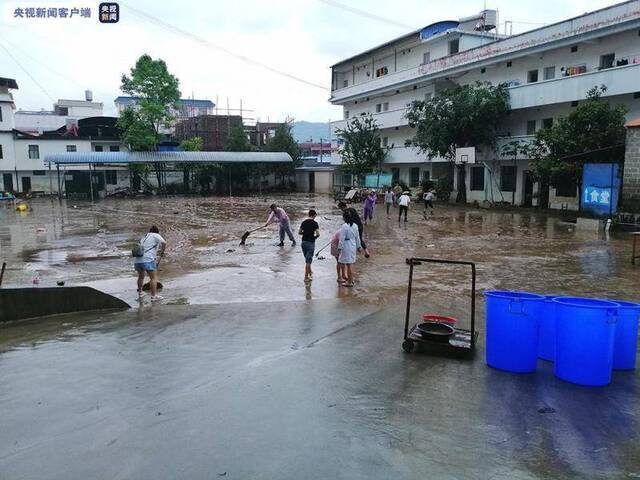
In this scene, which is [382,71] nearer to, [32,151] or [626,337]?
[32,151]

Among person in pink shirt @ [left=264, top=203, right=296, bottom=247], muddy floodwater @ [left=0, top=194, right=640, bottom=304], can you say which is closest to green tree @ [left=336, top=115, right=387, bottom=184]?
muddy floodwater @ [left=0, top=194, right=640, bottom=304]

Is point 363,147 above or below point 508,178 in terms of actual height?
above

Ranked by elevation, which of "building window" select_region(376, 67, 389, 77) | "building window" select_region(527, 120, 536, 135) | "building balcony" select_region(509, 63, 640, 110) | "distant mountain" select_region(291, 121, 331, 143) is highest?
"distant mountain" select_region(291, 121, 331, 143)

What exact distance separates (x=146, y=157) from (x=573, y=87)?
3424 cm

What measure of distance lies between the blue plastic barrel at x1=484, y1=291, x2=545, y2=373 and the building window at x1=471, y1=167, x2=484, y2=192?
3192 cm

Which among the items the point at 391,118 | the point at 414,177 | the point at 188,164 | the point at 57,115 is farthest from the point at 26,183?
the point at 414,177

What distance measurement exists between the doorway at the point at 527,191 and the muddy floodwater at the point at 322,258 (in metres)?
6.64

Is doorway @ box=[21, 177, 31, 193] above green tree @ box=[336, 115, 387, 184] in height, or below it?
below

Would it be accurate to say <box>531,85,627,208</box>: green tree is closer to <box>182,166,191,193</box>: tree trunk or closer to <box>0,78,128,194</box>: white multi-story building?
<box>182,166,191,193</box>: tree trunk

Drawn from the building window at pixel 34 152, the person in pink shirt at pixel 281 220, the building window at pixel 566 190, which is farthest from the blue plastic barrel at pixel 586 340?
the building window at pixel 34 152

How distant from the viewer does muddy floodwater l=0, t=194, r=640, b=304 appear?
419 inches

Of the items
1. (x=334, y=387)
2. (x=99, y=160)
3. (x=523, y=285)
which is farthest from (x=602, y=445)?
(x=99, y=160)

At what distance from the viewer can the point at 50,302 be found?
9391mm

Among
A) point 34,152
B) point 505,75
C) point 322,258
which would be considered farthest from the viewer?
point 34,152
